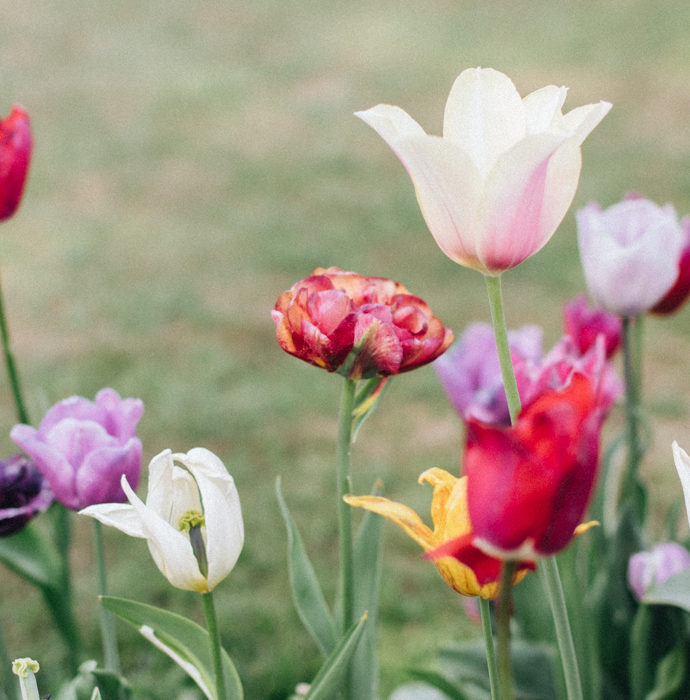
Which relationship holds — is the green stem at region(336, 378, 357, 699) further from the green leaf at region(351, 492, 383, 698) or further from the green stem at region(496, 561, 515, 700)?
the green stem at region(496, 561, 515, 700)

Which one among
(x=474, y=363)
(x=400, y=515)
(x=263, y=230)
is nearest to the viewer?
(x=400, y=515)

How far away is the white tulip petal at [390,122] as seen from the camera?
0.61m

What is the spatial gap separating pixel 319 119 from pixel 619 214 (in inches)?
163

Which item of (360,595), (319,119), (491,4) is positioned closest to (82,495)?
(360,595)

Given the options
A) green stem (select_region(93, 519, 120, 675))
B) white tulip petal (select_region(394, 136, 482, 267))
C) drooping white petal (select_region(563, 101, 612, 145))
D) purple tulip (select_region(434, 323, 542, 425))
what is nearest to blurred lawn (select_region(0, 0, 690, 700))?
green stem (select_region(93, 519, 120, 675))

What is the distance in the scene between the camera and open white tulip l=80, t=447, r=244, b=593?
605 mm

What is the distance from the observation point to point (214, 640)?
0.65 metres

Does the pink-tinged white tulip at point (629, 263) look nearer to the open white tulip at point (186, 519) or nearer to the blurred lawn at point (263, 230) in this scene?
the open white tulip at point (186, 519)

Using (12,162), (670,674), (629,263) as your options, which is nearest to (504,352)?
(629,263)

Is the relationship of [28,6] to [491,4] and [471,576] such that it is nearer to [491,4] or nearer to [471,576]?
[491,4]

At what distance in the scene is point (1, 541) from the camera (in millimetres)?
1037

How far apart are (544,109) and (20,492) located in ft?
1.97

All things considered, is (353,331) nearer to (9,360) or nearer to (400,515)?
(400,515)

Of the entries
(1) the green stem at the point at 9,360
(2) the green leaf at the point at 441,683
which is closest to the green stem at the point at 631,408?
(2) the green leaf at the point at 441,683
